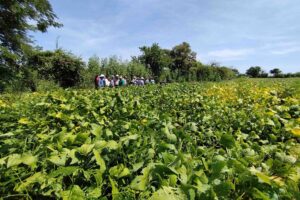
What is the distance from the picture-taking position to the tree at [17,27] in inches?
811

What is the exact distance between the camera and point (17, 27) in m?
22.2

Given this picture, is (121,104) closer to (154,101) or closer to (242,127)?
(242,127)

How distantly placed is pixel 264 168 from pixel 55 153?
0.95 metres

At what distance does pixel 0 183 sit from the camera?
1303 mm

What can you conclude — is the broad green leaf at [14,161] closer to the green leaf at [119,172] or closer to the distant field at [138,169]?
the distant field at [138,169]

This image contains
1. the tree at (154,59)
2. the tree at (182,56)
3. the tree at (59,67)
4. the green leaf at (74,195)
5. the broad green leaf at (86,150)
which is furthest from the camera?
Result: the tree at (182,56)

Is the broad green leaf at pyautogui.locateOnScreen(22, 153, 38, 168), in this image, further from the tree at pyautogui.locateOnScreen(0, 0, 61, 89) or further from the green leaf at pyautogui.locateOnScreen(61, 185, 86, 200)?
the tree at pyautogui.locateOnScreen(0, 0, 61, 89)

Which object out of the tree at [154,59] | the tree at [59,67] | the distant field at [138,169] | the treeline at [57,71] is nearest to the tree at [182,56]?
the tree at [154,59]

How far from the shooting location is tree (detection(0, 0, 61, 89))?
67.6 feet

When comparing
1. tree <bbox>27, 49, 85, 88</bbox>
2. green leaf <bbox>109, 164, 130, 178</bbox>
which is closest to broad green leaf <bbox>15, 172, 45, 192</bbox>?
green leaf <bbox>109, 164, 130, 178</bbox>

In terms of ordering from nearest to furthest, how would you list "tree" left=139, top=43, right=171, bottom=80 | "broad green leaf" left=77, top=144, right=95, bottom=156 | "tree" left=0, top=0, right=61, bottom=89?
"broad green leaf" left=77, top=144, right=95, bottom=156
"tree" left=0, top=0, right=61, bottom=89
"tree" left=139, top=43, right=171, bottom=80

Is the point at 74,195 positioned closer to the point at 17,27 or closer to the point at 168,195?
the point at 168,195

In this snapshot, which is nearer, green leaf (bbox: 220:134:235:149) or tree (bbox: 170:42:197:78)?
green leaf (bbox: 220:134:235:149)

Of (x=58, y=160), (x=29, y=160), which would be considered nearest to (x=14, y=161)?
(x=29, y=160)
